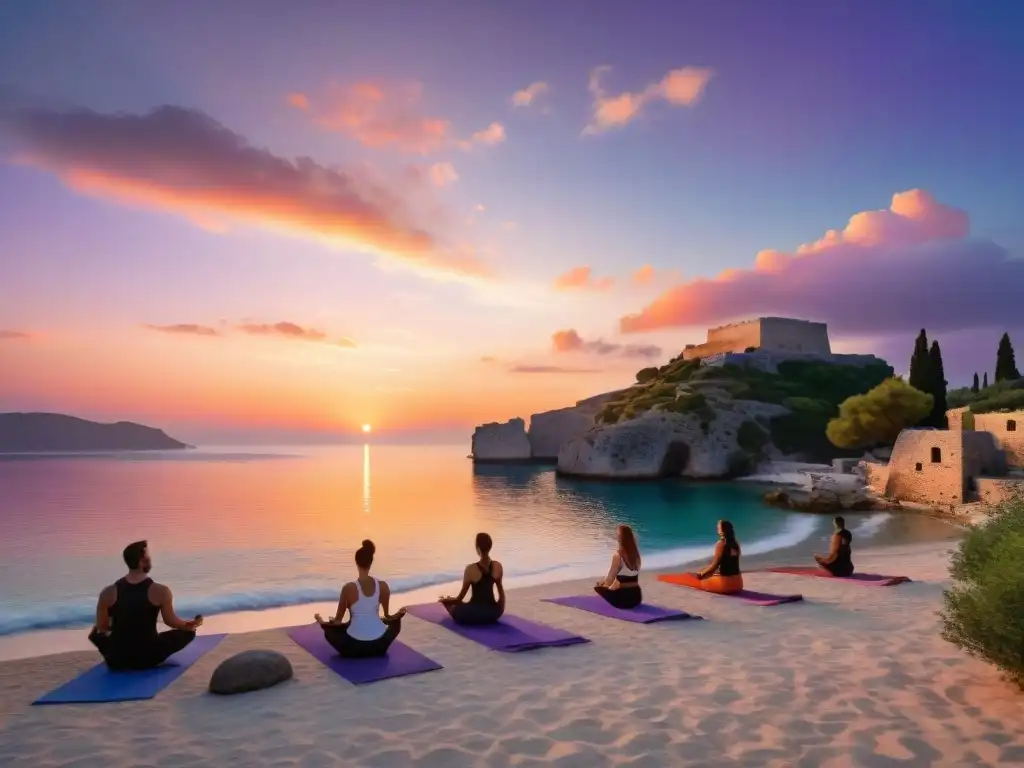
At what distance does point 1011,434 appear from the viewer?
3928cm

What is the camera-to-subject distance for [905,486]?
4022 cm

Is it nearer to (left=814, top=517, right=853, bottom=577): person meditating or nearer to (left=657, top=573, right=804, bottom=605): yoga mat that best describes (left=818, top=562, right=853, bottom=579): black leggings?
(left=814, top=517, right=853, bottom=577): person meditating

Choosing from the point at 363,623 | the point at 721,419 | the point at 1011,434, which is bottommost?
the point at 363,623

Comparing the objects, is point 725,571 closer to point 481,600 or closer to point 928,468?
point 481,600

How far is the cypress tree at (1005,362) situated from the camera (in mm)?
65625

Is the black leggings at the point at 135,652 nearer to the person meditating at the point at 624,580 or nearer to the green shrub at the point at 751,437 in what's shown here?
the person meditating at the point at 624,580

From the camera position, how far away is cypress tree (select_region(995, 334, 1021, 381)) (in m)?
65.6

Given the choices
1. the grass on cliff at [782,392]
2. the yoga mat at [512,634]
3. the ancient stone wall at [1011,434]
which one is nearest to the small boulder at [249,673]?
the yoga mat at [512,634]

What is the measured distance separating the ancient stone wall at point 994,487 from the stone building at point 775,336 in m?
66.1

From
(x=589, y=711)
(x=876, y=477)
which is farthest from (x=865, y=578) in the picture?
(x=876, y=477)

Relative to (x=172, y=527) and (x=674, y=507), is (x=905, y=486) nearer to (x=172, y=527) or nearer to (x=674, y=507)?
(x=674, y=507)

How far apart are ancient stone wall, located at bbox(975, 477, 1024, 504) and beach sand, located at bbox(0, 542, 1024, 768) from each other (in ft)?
95.4

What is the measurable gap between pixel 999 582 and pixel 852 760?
2204 mm

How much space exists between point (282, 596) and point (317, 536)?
14898 millimetres
